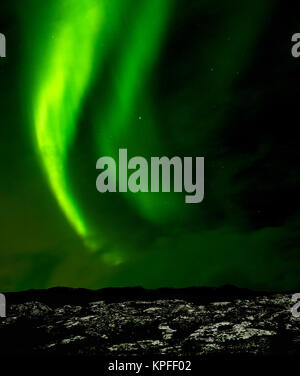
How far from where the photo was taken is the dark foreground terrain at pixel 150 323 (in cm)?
265

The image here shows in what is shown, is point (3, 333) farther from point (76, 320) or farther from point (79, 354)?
point (79, 354)

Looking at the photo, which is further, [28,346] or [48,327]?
[48,327]

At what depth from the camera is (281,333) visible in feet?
9.70

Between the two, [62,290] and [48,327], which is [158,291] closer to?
[62,290]

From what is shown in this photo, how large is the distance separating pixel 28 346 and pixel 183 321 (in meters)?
1.29

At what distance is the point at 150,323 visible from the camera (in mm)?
3447

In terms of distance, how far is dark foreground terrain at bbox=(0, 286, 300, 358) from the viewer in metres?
2.65
